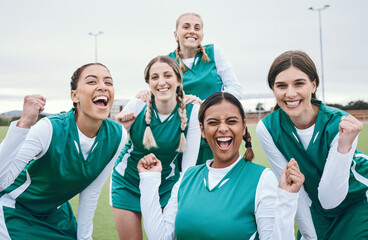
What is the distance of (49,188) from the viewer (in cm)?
270

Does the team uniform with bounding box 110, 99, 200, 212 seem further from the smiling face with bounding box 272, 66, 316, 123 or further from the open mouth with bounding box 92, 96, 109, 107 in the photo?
the smiling face with bounding box 272, 66, 316, 123

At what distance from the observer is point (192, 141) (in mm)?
3422

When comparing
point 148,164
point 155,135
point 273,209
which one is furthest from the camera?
point 155,135

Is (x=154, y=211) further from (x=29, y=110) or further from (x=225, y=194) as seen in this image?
(x=29, y=110)

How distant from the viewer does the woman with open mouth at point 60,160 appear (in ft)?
8.57

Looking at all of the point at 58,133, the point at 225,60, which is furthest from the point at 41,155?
the point at 225,60

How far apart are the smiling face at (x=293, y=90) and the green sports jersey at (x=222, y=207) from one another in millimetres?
656

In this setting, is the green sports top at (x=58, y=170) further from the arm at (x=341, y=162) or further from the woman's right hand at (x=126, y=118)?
the arm at (x=341, y=162)

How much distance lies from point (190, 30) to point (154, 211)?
225 cm

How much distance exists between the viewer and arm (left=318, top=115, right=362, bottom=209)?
2265 millimetres

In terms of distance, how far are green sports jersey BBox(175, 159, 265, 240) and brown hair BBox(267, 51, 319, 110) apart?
814mm

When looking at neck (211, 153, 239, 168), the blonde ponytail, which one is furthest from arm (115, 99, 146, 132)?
neck (211, 153, 239, 168)

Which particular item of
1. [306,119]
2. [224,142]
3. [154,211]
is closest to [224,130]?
[224,142]

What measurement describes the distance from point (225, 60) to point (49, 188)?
7.66 ft
